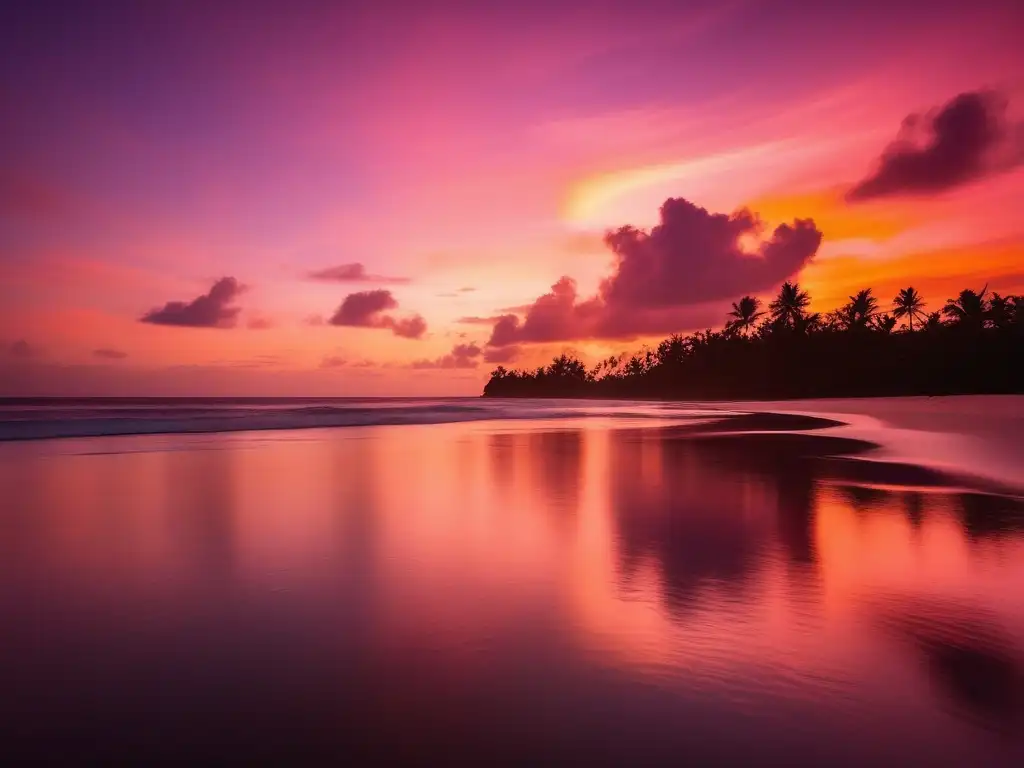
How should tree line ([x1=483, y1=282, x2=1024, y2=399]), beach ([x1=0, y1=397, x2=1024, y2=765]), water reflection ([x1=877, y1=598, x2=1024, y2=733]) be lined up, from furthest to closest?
tree line ([x1=483, y1=282, x2=1024, y2=399])
water reflection ([x1=877, y1=598, x2=1024, y2=733])
beach ([x1=0, y1=397, x2=1024, y2=765])

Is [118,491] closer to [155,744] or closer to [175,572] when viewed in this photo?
Result: [175,572]

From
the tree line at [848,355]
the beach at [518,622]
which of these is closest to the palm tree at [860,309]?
the tree line at [848,355]

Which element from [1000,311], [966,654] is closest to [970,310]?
[1000,311]

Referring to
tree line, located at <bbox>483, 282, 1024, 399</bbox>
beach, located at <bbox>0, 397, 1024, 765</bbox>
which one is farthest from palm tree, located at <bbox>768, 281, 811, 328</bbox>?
beach, located at <bbox>0, 397, 1024, 765</bbox>

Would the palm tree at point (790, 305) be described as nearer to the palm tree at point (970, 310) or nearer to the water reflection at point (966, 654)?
the palm tree at point (970, 310)

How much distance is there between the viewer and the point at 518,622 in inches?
182

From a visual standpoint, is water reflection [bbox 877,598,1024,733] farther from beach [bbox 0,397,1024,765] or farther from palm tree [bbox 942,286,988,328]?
palm tree [bbox 942,286,988,328]

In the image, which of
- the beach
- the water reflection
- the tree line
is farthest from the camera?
the tree line

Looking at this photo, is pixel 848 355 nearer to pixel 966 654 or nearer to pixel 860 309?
pixel 860 309

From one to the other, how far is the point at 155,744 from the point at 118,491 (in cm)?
927

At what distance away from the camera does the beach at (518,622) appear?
3066 millimetres

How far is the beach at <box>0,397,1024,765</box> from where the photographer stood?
307 centimetres

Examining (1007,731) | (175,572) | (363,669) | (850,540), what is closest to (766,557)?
(850,540)

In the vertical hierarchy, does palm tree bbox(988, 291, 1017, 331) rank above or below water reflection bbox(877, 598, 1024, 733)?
above
